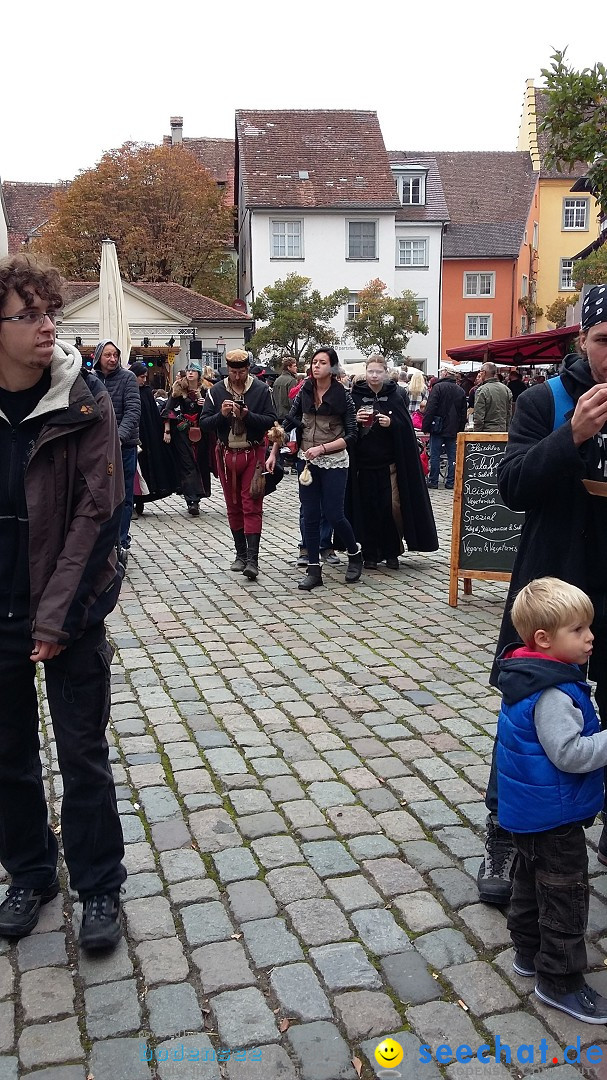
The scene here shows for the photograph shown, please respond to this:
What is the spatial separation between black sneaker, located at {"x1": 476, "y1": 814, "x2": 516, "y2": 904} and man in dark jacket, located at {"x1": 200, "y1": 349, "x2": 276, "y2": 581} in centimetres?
538

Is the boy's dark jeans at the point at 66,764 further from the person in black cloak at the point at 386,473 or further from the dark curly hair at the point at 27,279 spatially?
the person in black cloak at the point at 386,473

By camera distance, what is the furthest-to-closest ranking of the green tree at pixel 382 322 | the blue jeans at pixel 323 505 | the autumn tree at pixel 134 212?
the autumn tree at pixel 134 212 < the green tree at pixel 382 322 < the blue jeans at pixel 323 505

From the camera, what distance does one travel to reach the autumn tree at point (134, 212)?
4072 centimetres

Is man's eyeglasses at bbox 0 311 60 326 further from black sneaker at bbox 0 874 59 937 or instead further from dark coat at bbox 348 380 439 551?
dark coat at bbox 348 380 439 551

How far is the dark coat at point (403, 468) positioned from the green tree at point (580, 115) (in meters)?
2.34

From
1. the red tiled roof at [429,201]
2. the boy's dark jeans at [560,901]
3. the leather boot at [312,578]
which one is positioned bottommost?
the leather boot at [312,578]

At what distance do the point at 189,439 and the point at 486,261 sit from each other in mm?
40074

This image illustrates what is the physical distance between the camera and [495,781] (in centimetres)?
332

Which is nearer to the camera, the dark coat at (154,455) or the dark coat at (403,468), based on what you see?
the dark coat at (403,468)

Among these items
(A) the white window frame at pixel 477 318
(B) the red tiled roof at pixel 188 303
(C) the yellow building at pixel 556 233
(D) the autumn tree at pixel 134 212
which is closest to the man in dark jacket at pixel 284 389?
(B) the red tiled roof at pixel 188 303

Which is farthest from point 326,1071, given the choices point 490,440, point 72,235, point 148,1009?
point 72,235

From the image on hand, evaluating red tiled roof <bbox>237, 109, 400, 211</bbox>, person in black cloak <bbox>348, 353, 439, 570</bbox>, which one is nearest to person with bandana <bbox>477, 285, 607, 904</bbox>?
person in black cloak <bbox>348, 353, 439, 570</bbox>

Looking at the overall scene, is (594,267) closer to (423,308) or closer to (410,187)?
(423,308)

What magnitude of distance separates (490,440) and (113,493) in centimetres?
505
